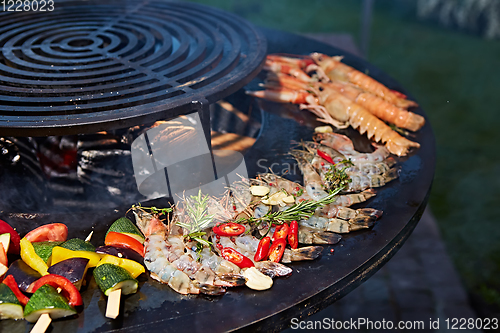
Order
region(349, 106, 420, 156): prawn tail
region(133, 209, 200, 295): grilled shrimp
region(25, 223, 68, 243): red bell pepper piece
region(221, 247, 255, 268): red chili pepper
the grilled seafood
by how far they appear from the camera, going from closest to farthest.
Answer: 1. region(133, 209, 200, 295): grilled shrimp
2. region(221, 247, 255, 268): red chili pepper
3. region(25, 223, 68, 243): red bell pepper piece
4. region(349, 106, 420, 156): prawn tail
5. the grilled seafood

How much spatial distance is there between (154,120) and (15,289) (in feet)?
3.74

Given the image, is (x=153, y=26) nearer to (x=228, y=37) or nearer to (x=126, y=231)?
(x=228, y=37)

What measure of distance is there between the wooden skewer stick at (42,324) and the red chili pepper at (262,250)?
1.00 metres

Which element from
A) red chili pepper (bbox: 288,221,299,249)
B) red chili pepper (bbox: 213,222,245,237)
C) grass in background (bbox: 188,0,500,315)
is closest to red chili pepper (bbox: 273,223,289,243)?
red chili pepper (bbox: 288,221,299,249)

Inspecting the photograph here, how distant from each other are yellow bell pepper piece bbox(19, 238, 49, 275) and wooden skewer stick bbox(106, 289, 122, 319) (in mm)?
398

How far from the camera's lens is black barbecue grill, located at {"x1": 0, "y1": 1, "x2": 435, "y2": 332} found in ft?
5.98

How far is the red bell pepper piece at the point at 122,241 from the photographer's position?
6.84ft

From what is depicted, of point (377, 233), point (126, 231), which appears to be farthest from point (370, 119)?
point (126, 231)

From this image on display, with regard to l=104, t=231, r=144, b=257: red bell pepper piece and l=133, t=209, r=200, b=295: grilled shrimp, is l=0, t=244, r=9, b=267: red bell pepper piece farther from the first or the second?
l=133, t=209, r=200, b=295: grilled shrimp

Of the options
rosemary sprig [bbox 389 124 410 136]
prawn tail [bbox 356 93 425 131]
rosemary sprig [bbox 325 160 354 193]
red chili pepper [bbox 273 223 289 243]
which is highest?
prawn tail [bbox 356 93 425 131]

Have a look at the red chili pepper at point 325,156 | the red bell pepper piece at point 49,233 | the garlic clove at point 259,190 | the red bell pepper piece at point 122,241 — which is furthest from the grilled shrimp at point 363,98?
the red bell pepper piece at point 49,233

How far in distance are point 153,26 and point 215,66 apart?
1.05m

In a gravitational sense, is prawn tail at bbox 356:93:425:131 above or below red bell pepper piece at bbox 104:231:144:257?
above

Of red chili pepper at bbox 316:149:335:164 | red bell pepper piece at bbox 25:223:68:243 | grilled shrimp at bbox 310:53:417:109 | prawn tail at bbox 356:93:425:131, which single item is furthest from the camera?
grilled shrimp at bbox 310:53:417:109
